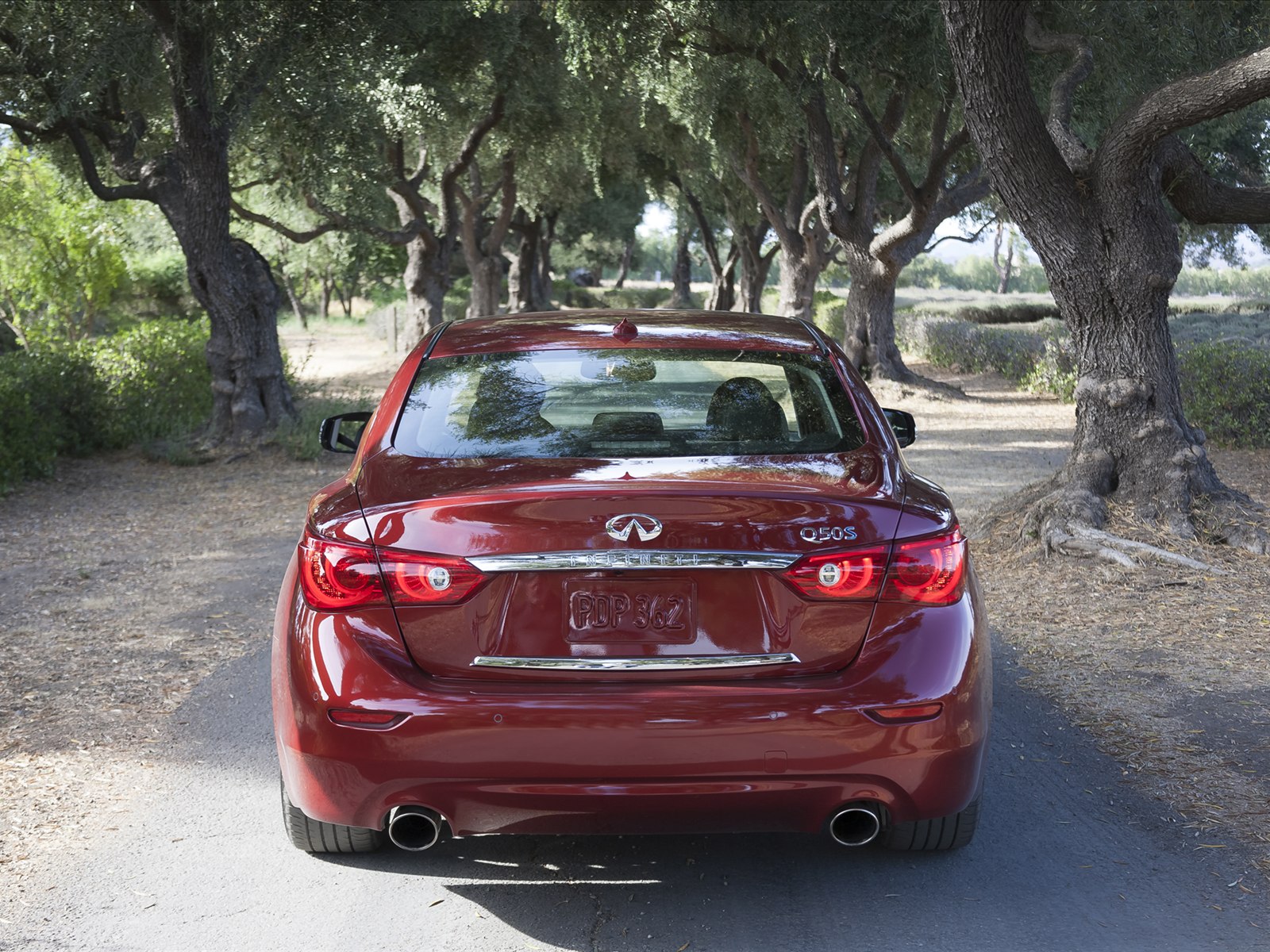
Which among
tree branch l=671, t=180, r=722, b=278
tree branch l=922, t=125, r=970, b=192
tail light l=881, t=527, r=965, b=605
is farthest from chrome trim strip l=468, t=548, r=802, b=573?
tree branch l=671, t=180, r=722, b=278

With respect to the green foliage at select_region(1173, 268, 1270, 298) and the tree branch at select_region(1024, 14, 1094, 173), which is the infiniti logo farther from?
the green foliage at select_region(1173, 268, 1270, 298)

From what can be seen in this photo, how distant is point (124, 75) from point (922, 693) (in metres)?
12.1

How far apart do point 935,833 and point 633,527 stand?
1496 mm

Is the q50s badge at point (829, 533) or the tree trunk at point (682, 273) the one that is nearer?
the q50s badge at point (829, 533)

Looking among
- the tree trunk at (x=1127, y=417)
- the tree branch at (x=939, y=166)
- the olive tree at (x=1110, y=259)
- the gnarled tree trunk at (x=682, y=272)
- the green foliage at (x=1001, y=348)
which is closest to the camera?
the olive tree at (x=1110, y=259)

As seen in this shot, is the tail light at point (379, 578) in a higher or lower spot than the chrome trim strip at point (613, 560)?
lower

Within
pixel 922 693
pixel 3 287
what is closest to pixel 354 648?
pixel 922 693

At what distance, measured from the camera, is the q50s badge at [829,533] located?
3.25m

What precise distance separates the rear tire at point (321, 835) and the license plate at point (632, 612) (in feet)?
3.67

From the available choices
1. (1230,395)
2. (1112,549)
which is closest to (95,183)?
(1112,549)

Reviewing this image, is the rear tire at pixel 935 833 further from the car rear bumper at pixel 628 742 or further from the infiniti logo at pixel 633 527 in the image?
the infiniti logo at pixel 633 527

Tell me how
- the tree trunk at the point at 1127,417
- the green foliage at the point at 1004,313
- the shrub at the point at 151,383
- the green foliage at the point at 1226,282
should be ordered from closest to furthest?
the tree trunk at the point at 1127,417
the shrub at the point at 151,383
the green foliage at the point at 1226,282
the green foliage at the point at 1004,313

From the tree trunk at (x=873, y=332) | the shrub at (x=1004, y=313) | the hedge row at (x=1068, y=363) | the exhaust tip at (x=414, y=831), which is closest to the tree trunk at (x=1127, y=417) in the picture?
the hedge row at (x=1068, y=363)

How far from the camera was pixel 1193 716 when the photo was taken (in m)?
5.37
